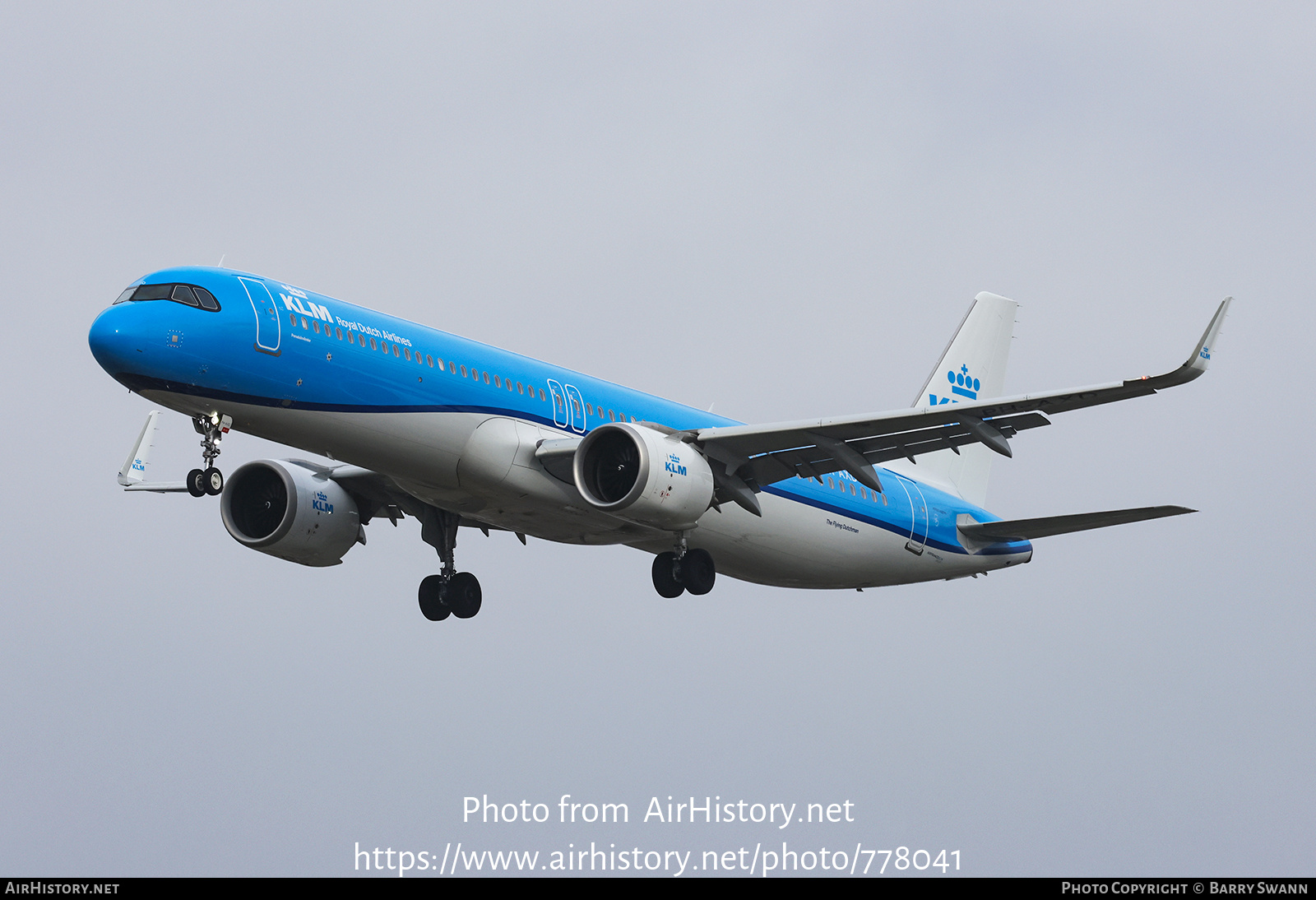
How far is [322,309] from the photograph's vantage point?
2702 cm

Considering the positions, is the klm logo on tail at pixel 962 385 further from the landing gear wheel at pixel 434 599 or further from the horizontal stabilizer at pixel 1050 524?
the landing gear wheel at pixel 434 599

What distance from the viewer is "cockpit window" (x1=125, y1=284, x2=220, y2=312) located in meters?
25.6

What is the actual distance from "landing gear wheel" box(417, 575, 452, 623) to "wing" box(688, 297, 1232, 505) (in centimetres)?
688

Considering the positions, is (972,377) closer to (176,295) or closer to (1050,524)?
(1050,524)

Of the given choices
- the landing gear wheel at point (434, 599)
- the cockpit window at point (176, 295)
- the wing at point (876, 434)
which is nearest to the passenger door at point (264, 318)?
the cockpit window at point (176, 295)

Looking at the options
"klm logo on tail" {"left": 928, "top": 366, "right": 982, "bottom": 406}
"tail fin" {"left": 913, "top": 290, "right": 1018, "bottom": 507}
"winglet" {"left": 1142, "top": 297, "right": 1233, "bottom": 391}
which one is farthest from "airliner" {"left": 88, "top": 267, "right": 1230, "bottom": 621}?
"klm logo on tail" {"left": 928, "top": 366, "right": 982, "bottom": 406}

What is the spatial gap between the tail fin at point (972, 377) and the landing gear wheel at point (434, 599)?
12131mm

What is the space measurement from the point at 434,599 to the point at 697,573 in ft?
19.1

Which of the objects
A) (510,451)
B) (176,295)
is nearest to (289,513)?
(510,451)

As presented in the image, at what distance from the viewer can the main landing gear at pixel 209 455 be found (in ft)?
81.6

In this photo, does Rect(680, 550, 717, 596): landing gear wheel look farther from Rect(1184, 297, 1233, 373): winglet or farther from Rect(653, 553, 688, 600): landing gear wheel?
Rect(1184, 297, 1233, 373): winglet

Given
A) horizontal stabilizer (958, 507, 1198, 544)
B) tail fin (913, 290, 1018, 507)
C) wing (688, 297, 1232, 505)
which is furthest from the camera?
tail fin (913, 290, 1018, 507)

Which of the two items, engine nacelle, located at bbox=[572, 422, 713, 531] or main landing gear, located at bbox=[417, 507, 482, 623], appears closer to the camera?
engine nacelle, located at bbox=[572, 422, 713, 531]

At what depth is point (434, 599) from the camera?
33312 mm
